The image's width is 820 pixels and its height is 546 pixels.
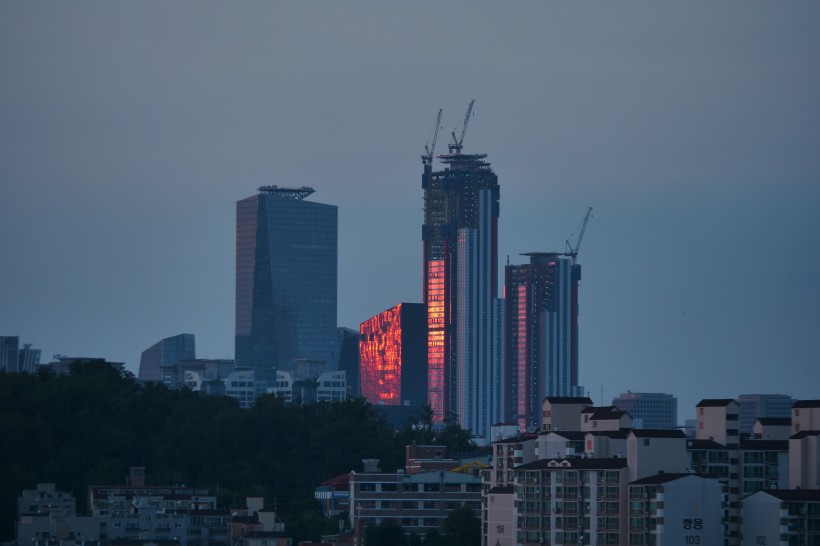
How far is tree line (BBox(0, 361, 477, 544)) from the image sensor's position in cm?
14962

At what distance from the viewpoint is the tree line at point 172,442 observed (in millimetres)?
149625

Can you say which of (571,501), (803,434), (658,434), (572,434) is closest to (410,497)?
(572,434)

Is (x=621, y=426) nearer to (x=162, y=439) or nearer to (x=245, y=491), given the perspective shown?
(x=245, y=491)

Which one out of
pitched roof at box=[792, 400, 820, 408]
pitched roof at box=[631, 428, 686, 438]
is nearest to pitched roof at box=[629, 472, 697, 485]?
pitched roof at box=[631, 428, 686, 438]

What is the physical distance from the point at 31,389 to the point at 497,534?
51675 mm

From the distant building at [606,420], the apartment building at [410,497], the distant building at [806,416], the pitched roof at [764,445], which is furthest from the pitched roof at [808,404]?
the apartment building at [410,497]

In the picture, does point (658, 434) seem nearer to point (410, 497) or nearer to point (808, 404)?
point (808, 404)

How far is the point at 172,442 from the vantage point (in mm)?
157375

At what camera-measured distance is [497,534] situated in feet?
395

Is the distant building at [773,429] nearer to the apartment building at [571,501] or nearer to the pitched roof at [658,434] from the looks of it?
the pitched roof at [658,434]

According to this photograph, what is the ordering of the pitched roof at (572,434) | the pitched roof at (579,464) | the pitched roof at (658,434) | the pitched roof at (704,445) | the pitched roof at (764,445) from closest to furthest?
the pitched roof at (579,464) → the pitched roof at (658,434) → the pitched roof at (704,445) → the pitched roof at (764,445) → the pitched roof at (572,434)

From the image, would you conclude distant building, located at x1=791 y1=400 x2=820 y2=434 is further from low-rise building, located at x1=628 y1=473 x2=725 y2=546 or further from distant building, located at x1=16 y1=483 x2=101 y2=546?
distant building, located at x1=16 y1=483 x2=101 y2=546

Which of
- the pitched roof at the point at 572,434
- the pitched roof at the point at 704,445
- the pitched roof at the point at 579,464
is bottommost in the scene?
the pitched roof at the point at 579,464

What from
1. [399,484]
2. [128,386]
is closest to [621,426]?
[399,484]
